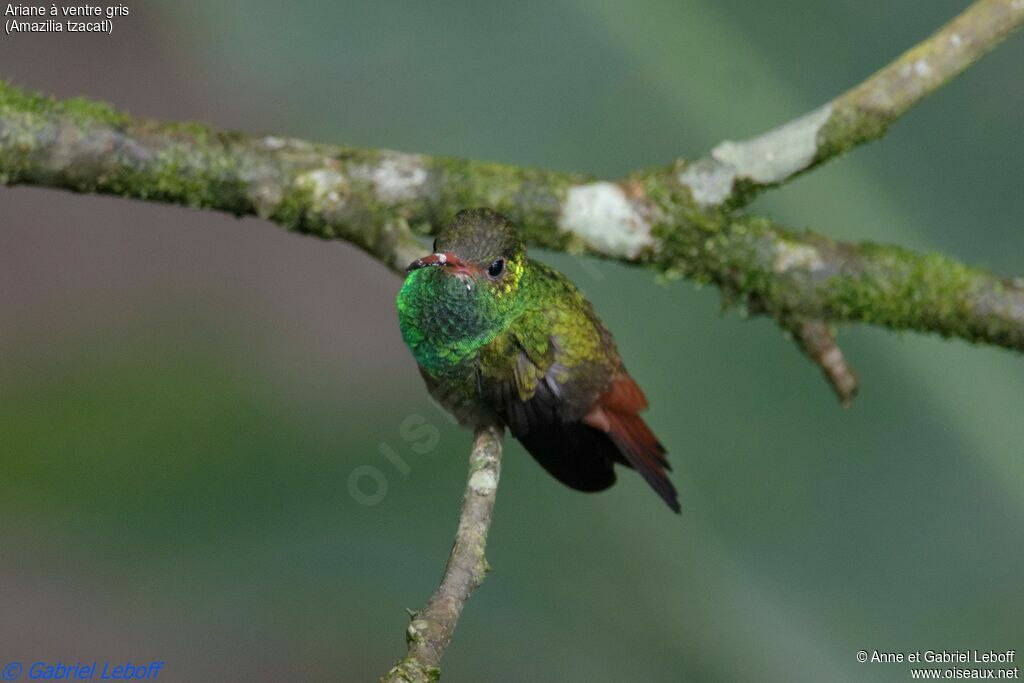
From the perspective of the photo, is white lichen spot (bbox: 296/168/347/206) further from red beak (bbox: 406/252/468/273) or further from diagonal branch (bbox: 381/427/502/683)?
diagonal branch (bbox: 381/427/502/683)

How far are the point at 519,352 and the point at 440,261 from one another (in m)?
0.36

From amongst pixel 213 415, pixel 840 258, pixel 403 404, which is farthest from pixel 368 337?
pixel 840 258

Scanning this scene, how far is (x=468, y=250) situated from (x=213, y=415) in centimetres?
80

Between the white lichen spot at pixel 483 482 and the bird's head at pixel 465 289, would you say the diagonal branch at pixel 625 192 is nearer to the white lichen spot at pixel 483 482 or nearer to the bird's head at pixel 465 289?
the bird's head at pixel 465 289

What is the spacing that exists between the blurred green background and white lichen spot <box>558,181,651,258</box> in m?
0.51

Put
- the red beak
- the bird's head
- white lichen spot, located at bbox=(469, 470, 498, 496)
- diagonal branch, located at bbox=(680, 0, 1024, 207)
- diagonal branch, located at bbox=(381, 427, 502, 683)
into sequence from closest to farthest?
diagonal branch, located at bbox=(381, 427, 502, 683)
white lichen spot, located at bbox=(469, 470, 498, 496)
the red beak
the bird's head
diagonal branch, located at bbox=(680, 0, 1024, 207)

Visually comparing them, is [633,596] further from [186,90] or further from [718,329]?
[186,90]

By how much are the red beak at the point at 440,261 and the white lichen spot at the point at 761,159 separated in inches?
26.0

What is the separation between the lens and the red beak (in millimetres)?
2318

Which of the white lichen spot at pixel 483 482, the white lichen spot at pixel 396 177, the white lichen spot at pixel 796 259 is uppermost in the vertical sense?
the white lichen spot at pixel 396 177

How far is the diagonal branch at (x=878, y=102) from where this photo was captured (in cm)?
267

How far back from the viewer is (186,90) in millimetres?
6305

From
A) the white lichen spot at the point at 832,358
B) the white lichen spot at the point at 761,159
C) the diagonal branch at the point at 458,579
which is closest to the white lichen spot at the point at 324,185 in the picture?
the diagonal branch at the point at 458,579

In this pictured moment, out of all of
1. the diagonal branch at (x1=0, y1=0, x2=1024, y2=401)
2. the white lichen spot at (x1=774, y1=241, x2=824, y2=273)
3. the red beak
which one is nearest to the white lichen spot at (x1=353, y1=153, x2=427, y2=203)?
the diagonal branch at (x1=0, y1=0, x2=1024, y2=401)
